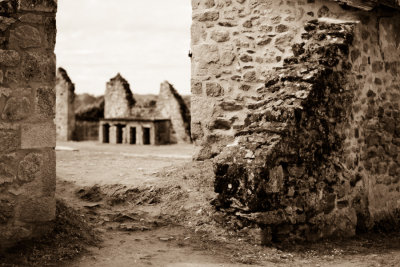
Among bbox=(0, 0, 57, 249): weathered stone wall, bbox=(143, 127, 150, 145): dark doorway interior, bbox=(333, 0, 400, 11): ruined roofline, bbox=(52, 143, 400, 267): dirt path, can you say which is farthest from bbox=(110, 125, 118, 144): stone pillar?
bbox=(0, 0, 57, 249): weathered stone wall

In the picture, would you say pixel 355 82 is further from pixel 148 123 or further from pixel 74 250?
pixel 148 123

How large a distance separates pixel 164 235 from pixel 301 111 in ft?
6.77

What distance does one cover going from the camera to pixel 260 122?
6.20 m

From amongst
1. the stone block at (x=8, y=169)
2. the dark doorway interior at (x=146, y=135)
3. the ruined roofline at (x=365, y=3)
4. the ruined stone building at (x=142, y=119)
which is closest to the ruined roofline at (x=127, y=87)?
the ruined stone building at (x=142, y=119)

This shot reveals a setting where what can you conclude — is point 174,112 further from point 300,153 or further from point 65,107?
point 300,153

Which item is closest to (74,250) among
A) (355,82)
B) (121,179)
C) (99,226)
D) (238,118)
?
(99,226)

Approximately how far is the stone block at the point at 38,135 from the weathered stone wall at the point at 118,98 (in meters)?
16.4

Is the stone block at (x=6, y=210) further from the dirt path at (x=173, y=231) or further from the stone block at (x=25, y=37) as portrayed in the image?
the stone block at (x=25, y=37)

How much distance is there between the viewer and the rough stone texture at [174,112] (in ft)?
67.2

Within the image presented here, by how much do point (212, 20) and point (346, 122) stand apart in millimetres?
2701

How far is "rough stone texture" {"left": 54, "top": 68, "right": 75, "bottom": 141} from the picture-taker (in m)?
22.0

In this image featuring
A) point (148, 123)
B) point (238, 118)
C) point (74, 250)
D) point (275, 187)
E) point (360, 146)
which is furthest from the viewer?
point (148, 123)

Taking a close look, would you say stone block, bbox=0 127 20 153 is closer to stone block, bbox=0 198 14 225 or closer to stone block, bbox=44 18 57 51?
stone block, bbox=0 198 14 225

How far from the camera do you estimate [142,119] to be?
19.3m
